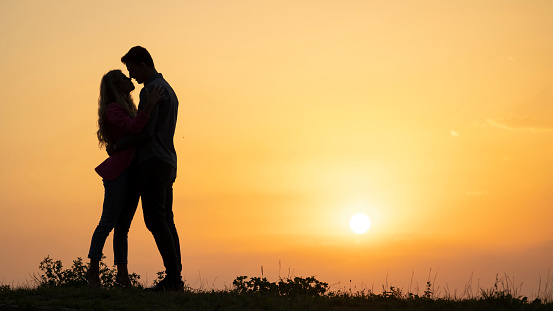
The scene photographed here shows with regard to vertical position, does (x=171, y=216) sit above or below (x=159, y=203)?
below

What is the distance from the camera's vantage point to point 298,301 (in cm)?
768

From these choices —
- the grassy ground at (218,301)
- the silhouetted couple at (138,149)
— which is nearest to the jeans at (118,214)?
the silhouetted couple at (138,149)

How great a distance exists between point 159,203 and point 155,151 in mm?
646

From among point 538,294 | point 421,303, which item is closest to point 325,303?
point 421,303

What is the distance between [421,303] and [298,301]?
1482 mm

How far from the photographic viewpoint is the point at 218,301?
298 inches

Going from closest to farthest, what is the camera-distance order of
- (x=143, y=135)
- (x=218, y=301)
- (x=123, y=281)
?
1. (x=218, y=301)
2. (x=143, y=135)
3. (x=123, y=281)

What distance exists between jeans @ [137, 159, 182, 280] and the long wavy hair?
1.99 feet

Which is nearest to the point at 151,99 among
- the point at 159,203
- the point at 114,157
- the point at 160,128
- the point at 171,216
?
the point at 160,128

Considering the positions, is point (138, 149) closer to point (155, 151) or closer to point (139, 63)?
point (155, 151)

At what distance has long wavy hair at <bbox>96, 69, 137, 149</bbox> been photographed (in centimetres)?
799

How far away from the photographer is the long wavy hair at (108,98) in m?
7.99

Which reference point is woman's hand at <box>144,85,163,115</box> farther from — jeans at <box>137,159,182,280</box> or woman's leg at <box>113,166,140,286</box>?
woman's leg at <box>113,166,140,286</box>

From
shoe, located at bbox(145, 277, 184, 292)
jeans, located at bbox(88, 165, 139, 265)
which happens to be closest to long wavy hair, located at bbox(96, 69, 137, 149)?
jeans, located at bbox(88, 165, 139, 265)
